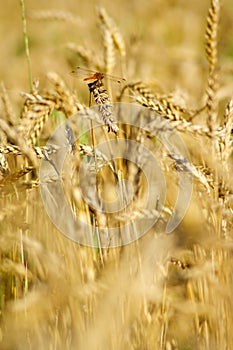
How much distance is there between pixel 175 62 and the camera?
3197 millimetres

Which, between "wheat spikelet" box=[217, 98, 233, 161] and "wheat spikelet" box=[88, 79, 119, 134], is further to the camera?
"wheat spikelet" box=[217, 98, 233, 161]

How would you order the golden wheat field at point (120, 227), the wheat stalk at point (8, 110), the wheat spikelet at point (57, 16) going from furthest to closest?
1. the wheat spikelet at point (57, 16)
2. the wheat stalk at point (8, 110)
3. the golden wheat field at point (120, 227)

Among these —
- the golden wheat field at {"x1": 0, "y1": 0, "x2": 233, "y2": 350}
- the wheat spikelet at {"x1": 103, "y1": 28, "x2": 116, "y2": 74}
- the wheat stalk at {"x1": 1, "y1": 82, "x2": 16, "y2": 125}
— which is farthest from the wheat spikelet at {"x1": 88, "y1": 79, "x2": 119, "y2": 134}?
the wheat spikelet at {"x1": 103, "y1": 28, "x2": 116, "y2": 74}

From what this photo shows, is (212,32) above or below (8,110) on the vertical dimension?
above

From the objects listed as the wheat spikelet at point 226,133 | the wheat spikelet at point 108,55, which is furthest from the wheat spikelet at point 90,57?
the wheat spikelet at point 226,133

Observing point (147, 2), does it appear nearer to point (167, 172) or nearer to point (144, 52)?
point (144, 52)

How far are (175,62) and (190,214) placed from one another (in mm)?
2280

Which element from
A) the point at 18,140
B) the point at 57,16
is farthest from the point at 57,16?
the point at 18,140

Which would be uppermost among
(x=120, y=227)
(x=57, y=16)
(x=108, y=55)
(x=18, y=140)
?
(x=57, y=16)

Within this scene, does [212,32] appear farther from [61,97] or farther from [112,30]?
[61,97]

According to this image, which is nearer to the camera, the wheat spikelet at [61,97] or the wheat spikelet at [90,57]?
the wheat spikelet at [61,97]

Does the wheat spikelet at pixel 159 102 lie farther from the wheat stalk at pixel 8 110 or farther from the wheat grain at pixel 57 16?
the wheat grain at pixel 57 16

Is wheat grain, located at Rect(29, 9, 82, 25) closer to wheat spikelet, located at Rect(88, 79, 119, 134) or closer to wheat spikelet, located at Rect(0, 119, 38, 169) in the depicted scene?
wheat spikelet, located at Rect(88, 79, 119, 134)

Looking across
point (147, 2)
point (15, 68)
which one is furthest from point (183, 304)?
point (147, 2)
